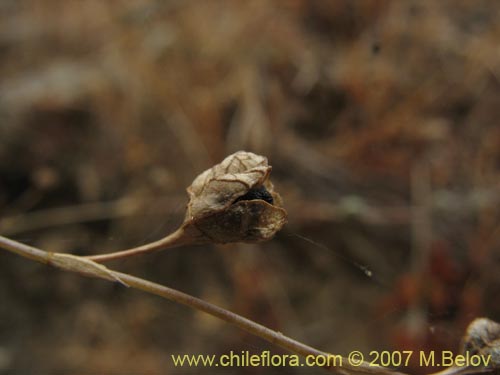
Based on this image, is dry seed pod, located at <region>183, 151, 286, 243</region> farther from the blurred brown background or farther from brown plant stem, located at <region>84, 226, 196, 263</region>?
the blurred brown background

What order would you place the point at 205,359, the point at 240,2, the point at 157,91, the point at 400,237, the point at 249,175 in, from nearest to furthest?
the point at 249,175 < the point at 205,359 < the point at 400,237 < the point at 157,91 < the point at 240,2

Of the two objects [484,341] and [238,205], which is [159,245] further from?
[484,341]

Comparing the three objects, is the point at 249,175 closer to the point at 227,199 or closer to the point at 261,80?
the point at 227,199

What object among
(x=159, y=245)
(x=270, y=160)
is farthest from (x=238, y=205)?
(x=270, y=160)

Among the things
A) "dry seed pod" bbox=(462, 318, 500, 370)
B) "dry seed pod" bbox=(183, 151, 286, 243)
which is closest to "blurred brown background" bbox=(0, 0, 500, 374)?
"dry seed pod" bbox=(462, 318, 500, 370)

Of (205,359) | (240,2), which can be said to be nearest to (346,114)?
(240,2)
